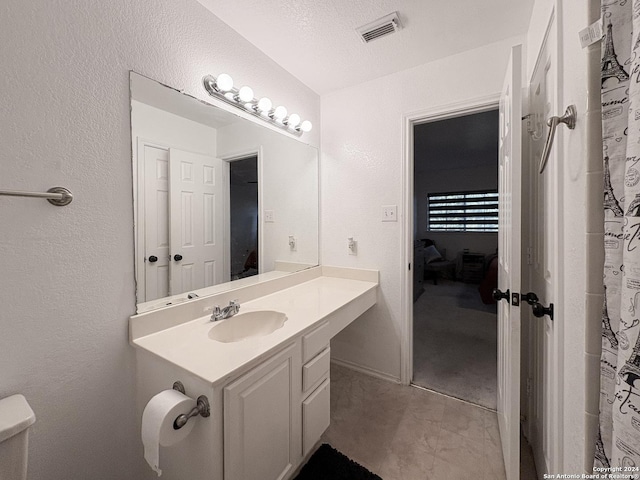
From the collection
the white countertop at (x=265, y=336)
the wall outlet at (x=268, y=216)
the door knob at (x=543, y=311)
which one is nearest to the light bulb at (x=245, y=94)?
the wall outlet at (x=268, y=216)

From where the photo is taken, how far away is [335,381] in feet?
6.64

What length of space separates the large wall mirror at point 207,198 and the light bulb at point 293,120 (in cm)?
10

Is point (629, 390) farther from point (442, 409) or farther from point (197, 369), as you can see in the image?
point (442, 409)

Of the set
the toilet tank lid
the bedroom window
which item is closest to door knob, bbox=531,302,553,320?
the toilet tank lid

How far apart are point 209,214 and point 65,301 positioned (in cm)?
71

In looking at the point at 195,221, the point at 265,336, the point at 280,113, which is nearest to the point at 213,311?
the point at 265,336

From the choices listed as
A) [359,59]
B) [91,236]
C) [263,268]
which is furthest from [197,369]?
[359,59]

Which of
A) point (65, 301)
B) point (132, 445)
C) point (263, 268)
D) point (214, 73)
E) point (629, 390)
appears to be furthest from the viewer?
point (263, 268)

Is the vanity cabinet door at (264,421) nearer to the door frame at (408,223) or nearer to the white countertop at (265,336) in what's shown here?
the white countertop at (265,336)

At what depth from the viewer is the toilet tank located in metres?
0.68

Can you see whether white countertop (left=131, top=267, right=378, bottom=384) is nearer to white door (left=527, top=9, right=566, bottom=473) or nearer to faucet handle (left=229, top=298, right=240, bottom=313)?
faucet handle (left=229, top=298, right=240, bottom=313)

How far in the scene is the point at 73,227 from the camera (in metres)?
0.92

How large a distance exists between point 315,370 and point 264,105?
155cm

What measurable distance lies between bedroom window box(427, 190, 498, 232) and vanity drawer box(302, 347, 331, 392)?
5.25 m
